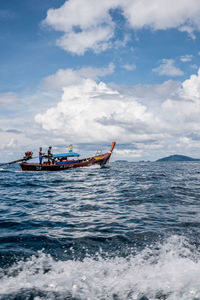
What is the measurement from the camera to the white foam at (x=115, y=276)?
3850 mm

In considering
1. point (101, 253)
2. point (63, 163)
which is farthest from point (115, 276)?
point (63, 163)

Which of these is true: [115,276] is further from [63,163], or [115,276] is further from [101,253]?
[63,163]

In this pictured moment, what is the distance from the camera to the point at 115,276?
446 centimetres

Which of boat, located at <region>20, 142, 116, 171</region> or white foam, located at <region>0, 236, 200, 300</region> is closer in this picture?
white foam, located at <region>0, 236, 200, 300</region>

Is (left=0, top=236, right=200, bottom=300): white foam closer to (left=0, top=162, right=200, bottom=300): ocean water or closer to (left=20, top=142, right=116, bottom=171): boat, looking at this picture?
(left=0, top=162, right=200, bottom=300): ocean water

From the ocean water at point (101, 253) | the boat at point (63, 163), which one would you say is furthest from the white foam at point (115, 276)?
the boat at point (63, 163)

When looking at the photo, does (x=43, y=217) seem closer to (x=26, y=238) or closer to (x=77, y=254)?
(x=26, y=238)

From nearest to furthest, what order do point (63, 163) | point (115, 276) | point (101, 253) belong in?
1. point (115, 276)
2. point (101, 253)
3. point (63, 163)

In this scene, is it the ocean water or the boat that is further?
the boat

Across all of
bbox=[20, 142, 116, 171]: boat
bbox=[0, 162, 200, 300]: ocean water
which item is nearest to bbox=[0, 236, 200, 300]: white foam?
bbox=[0, 162, 200, 300]: ocean water

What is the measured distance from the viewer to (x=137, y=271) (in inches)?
184

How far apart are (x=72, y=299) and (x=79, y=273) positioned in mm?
951

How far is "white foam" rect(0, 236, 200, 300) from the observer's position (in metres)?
3.85

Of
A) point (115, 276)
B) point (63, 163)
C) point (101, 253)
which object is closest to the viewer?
point (115, 276)
